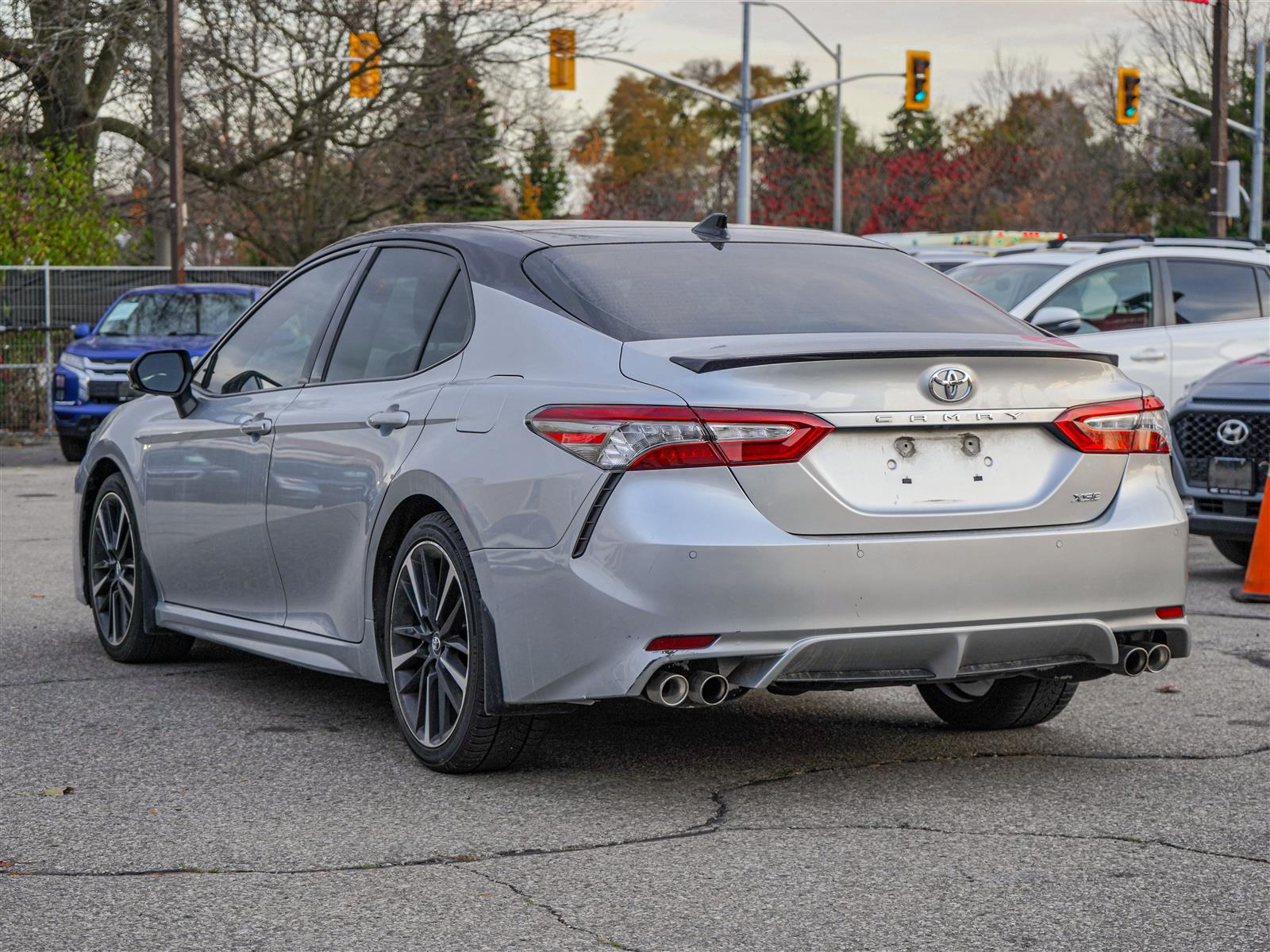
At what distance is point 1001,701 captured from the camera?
5801 millimetres

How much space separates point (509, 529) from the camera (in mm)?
4777

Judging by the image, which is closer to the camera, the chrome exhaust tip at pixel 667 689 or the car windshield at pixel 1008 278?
the chrome exhaust tip at pixel 667 689

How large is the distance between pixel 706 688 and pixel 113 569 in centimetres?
356

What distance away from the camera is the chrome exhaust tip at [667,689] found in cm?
455

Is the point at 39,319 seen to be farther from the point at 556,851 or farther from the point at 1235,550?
the point at 556,851

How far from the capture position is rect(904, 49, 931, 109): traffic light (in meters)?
32.0

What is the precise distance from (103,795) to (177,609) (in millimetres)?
1867

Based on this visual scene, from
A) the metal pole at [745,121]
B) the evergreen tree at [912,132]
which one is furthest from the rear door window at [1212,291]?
the evergreen tree at [912,132]

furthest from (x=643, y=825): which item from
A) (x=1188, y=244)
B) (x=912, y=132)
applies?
(x=912, y=132)

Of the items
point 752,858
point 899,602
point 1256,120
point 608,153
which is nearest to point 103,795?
point 752,858

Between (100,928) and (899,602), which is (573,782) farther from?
(100,928)

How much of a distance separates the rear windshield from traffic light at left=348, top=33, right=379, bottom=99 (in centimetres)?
2266

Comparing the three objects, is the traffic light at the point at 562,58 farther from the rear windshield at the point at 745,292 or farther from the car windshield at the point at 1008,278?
the rear windshield at the point at 745,292

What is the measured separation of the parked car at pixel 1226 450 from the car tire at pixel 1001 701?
12.9 ft
